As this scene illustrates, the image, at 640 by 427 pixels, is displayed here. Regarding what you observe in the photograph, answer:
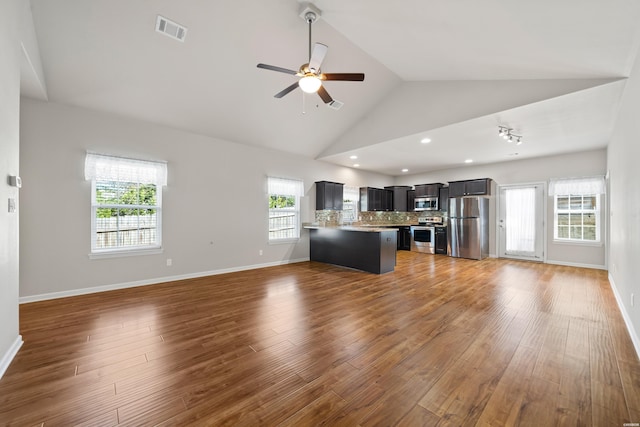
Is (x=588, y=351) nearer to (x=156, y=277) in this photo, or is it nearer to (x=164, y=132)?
(x=156, y=277)

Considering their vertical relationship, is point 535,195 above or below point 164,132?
below

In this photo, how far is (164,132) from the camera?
14.9 ft

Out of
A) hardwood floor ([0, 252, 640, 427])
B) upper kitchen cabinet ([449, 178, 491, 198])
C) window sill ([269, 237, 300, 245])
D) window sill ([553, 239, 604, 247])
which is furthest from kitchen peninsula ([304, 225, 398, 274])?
window sill ([553, 239, 604, 247])

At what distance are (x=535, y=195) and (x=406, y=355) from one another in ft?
21.6

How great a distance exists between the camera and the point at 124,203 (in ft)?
13.9

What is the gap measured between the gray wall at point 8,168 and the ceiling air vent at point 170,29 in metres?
1.11

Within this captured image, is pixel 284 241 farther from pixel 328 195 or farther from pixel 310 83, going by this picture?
pixel 310 83

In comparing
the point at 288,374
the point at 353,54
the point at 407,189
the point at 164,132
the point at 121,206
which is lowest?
the point at 288,374

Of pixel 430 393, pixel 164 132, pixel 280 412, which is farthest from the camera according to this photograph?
pixel 164 132

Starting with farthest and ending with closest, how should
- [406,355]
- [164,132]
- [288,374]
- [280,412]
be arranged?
[164,132], [406,355], [288,374], [280,412]

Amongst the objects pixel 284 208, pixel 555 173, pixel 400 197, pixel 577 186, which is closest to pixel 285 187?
pixel 284 208

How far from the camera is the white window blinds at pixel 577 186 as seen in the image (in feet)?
18.1

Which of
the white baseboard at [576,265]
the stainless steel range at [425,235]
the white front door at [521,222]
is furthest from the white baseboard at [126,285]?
the white baseboard at [576,265]

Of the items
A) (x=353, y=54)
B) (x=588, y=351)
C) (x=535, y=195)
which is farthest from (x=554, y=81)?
(x=535, y=195)
